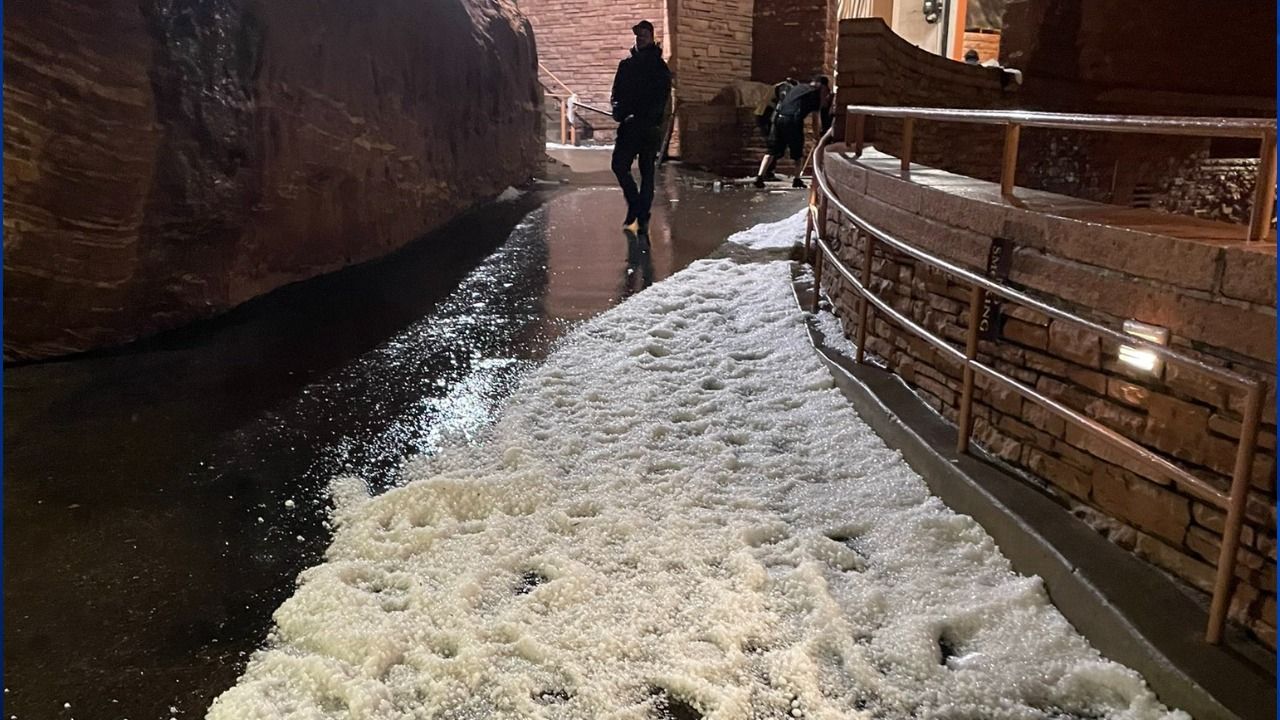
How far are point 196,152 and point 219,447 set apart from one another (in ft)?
8.37

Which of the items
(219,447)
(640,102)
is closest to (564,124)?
(640,102)

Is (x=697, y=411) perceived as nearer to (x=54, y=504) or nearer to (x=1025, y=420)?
(x=1025, y=420)

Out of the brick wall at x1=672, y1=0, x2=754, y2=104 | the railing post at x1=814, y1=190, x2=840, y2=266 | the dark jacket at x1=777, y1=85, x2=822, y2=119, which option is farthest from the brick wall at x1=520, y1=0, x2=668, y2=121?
the railing post at x1=814, y1=190, x2=840, y2=266

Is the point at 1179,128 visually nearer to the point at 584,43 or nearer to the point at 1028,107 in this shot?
the point at 1028,107

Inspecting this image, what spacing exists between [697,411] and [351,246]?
4089 mm

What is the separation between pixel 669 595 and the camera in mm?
2994

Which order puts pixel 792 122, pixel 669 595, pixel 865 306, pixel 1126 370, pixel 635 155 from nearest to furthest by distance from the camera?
pixel 1126 370, pixel 669 595, pixel 865 306, pixel 635 155, pixel 792 122

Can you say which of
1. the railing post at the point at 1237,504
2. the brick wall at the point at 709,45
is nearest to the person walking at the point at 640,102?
the railing post at the point at 1237,504

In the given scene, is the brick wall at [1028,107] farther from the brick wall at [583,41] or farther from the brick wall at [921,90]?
the brick wall at [583,41]

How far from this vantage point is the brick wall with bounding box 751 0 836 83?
54.1ft

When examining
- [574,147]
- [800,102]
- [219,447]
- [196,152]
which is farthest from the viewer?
[574,147]

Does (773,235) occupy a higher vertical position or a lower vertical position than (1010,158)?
Result: lower

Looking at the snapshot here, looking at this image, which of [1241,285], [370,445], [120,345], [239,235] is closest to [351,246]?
[239,235]

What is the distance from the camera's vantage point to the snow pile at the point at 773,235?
28.9ft
